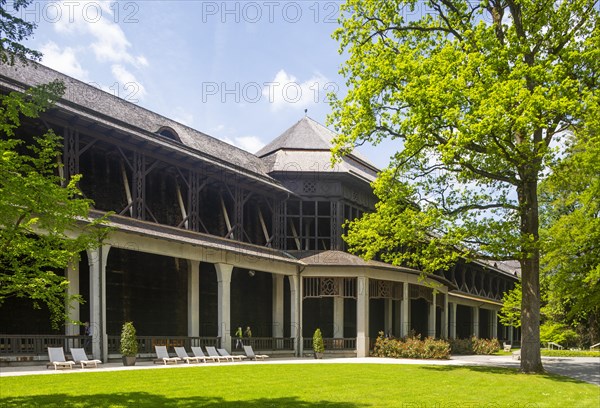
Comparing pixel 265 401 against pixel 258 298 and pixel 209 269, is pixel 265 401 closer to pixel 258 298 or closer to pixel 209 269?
pixel 209 269

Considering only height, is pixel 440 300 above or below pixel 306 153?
below

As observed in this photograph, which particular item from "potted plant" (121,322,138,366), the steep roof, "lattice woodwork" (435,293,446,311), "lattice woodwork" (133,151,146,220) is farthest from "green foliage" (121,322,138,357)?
"lattice woodwork" (435,293,446,311)

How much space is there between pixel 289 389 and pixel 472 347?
30.1m

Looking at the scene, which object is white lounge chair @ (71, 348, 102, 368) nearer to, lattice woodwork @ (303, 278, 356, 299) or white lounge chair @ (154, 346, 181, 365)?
white lounge chair @ (154, 346, 181, 365)

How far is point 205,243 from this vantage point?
2775 cm

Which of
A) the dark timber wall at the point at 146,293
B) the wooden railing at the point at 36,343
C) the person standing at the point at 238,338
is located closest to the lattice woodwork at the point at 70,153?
the dark timber wall at the point at 146,293

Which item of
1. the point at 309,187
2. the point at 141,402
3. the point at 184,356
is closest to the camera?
the point at 141,402

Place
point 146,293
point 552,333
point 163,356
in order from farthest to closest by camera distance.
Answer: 1. point 552,333
2. point 146,293
3. point 163,356

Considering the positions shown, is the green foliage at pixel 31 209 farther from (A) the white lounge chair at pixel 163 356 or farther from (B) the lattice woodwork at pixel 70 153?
(A) the white lounge chair at pixel 163 356

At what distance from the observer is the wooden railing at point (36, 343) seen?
21047mm

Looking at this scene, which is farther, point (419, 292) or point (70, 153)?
point (419, 292)

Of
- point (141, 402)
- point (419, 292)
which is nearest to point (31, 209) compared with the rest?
point (141, 402)

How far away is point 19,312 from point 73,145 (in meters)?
6.52

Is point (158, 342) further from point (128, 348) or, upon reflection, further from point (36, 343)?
point (36, 343)
